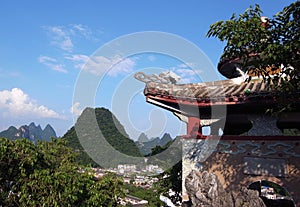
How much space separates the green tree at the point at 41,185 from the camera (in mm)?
6508

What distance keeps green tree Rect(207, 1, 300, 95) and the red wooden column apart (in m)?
2.13

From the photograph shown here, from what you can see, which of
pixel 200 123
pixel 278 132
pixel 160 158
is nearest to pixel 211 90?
pixel 200 123

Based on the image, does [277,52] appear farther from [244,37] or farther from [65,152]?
[65,152]

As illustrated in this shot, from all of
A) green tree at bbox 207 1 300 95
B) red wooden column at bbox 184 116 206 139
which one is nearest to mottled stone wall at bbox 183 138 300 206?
red wooden column at bbox 184 116 206 139

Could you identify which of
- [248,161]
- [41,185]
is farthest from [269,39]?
[41,185]

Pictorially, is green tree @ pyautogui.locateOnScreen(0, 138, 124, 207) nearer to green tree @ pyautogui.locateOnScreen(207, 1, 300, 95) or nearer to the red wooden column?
the red wooden column

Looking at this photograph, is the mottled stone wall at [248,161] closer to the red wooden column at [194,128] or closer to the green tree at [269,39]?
the red wooden column at [194,128]

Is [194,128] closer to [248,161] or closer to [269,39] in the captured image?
[248,161]

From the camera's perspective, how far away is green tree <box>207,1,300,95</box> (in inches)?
201

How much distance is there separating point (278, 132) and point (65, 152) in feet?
41.4

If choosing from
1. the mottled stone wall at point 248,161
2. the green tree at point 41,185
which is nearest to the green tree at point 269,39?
the mottled stone wall at point 248,161

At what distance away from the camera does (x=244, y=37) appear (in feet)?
17.6

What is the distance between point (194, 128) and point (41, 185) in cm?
391

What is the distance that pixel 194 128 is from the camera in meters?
7.19
